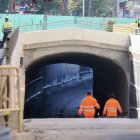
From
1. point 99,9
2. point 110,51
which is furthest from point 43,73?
point 99,9

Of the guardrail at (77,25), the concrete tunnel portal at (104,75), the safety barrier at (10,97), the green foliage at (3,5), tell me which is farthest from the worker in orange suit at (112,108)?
the green foliage at (3,5)

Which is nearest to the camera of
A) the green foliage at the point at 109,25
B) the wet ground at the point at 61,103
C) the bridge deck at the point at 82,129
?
the bridge deck at the point at 82,129

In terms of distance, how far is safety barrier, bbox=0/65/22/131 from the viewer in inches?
457

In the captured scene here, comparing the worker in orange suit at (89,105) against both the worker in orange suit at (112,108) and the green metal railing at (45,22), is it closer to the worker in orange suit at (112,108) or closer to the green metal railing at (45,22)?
the worker in orange suit at (112,108)

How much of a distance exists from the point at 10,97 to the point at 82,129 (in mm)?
2322

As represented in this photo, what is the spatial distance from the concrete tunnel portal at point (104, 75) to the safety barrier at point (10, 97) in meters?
14.6

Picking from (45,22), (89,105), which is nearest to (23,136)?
(89,105)

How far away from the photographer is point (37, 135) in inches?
475

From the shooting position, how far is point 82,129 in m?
13.0

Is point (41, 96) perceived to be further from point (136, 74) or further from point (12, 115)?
point (12, 115)

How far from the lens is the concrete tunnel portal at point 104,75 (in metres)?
27.6

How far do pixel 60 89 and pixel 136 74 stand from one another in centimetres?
3083

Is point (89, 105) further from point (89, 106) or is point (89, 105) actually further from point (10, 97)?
point (10, 97)

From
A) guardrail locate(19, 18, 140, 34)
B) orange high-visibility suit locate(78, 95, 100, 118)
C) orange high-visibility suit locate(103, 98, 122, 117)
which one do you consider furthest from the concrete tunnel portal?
orange high-visibility suit locate(78, 95, 100, 118)
